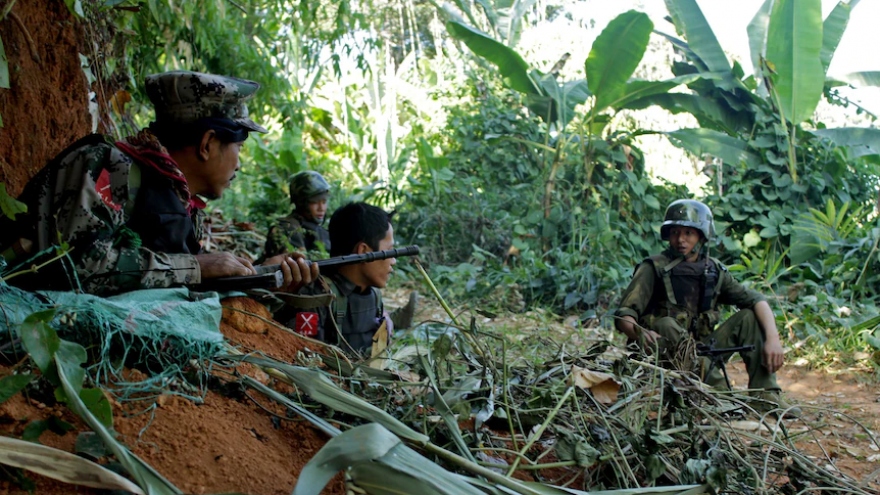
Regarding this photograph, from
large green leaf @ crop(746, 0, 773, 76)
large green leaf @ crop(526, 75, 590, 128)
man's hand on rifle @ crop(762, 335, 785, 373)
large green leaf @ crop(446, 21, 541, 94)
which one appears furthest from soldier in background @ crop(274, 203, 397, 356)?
large green leaf @ crop(746, 0, 773, 76)

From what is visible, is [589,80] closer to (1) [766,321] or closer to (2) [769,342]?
(1) [766,321]

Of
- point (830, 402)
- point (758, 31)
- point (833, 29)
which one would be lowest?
point (830, 402)

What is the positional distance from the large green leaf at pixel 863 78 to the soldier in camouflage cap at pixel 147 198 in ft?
30.6

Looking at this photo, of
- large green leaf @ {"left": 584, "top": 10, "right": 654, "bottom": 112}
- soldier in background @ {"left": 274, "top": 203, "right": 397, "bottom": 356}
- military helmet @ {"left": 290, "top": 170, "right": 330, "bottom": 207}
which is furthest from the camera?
large green leaf @ {"left": 584, "top": 10, "right": 654, "bottom": 112}

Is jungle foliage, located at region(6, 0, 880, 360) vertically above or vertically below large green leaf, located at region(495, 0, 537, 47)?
below

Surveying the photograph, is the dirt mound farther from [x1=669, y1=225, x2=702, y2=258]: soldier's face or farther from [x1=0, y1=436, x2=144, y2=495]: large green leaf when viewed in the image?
[x1=669, y1=225, x2=702, y2=258]: soldier's face

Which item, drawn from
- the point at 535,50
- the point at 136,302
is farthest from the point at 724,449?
the point at 535,50

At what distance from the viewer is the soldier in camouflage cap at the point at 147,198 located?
245cm

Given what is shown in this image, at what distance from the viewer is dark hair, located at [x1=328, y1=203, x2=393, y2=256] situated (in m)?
3.92

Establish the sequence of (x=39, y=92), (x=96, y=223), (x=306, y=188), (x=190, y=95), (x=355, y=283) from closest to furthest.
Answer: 1. (x=96, y=223)
2. (x=190, y=95)
3. (x=39, y=92)
4. (x=355, y=283)
5. (x=306, y=188)

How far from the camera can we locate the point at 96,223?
2461 millimetres

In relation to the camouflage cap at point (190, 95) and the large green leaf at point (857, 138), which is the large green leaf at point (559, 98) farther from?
the camouflage cap at point (190, 95)

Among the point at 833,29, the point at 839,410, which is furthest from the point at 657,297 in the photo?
the point at 833,29

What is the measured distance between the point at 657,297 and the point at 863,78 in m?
6.80
